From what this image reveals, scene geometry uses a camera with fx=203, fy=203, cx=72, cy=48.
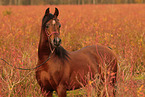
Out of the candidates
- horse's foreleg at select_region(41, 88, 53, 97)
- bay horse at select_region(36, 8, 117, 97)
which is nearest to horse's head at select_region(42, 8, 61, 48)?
bay horse at select_region(36, 8, 117, 97)

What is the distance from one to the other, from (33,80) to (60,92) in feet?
4.18

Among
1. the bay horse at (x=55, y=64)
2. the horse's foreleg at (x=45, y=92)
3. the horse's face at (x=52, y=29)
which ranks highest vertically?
the horse's face at (x=52, y=29)

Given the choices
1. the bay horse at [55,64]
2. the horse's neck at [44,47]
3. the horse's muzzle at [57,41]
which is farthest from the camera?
the horse's neck at [44,47]

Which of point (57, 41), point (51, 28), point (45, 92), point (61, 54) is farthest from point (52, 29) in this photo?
point (45, 92)

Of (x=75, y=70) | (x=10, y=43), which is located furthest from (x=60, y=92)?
(x=10, y=43)

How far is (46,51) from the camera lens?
287 cm

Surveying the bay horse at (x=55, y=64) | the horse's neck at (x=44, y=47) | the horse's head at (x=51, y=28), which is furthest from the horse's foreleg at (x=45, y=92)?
the horse's head at (x=51, y=28)

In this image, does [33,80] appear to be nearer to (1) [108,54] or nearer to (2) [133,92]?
(1) [108,54]

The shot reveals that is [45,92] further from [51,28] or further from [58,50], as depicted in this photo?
[51,28]

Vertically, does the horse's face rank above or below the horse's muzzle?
above

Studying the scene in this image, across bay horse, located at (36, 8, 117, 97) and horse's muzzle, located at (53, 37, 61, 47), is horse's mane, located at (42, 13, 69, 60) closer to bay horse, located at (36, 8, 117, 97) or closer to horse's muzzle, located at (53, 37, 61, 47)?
bay horse, located at (36, 8, 117, 97)

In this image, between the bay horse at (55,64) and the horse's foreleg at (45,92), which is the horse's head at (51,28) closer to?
the bay horse at (55,64)

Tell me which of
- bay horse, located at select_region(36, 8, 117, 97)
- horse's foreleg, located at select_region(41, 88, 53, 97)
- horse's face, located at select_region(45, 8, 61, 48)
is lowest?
horse's foreleg, located at select_region(41, 88, 53, 97)

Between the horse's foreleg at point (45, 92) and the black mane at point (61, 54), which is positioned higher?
the black mane at point (61, 54)
